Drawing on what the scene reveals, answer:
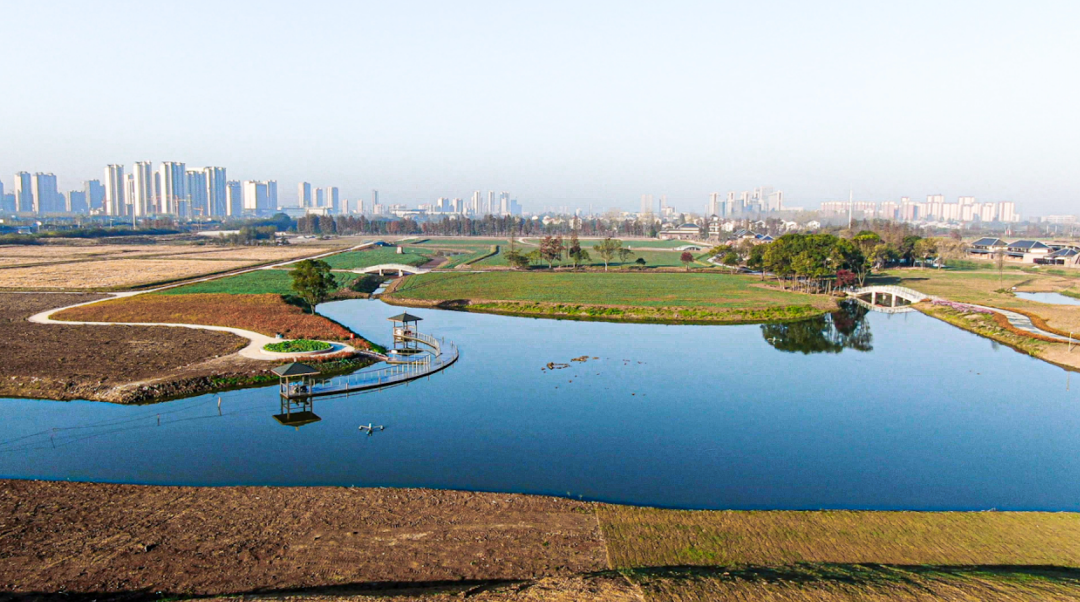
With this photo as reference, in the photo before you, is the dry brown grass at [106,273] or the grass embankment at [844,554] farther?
the dry brown grass at [106,273]

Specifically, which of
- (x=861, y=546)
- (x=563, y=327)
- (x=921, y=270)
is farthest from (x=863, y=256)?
(x=861, y=546)

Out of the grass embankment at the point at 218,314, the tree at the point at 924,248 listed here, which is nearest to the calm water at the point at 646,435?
the grass embankment at the point at 218,314

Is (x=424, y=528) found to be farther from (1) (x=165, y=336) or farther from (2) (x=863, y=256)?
(2) (x=863, y=256)

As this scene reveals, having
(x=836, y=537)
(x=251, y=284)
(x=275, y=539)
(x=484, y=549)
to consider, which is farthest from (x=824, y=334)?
(x=251, y=284)

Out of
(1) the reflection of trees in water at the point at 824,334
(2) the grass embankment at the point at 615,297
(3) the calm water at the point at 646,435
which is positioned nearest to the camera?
(3) the calm water at the point at 646,435

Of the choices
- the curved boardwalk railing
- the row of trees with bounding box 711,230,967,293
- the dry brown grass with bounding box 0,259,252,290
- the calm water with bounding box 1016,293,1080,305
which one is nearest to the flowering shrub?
the calm water with bounding box 1016,293,1080,305

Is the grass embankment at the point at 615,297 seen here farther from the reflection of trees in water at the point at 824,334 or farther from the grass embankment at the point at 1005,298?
the grass embankment at the point at 1005,298
